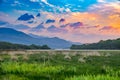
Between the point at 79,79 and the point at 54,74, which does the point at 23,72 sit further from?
the point at 79,79

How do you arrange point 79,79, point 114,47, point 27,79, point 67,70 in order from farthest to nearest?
point 114,47, point 67,70, point 27,79, point 79,79

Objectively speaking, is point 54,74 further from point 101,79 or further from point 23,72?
point 101,79

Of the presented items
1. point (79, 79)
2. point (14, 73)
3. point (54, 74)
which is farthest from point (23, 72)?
point (79, 79)

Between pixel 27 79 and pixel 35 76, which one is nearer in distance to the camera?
pixel 27 79

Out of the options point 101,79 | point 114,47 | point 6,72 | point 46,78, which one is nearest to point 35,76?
point 46,78

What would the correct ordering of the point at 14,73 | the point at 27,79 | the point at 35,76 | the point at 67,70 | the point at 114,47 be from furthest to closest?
1. the point at 114,47
2. the point at 67,70
3. the point at 14,73
4. the point at 35,76
5. the point at 27,79

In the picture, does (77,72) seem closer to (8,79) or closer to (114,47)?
(8,79)

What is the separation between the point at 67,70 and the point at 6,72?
541 centimetres

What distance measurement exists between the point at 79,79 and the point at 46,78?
11.9 feet

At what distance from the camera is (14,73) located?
28.1m

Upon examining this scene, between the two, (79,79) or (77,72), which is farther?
(77,72)

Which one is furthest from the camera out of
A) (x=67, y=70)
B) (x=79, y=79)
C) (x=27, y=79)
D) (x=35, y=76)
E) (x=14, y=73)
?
(x=67, y=70)

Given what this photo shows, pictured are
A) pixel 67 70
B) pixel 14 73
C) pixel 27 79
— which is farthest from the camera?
pixel 67 70

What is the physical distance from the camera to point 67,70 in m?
30.1
